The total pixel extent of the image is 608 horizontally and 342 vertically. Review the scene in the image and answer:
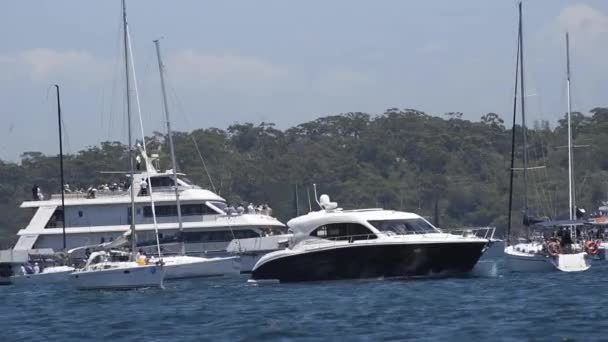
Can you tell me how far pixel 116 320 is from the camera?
138ft

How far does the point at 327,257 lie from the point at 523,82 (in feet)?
74.9

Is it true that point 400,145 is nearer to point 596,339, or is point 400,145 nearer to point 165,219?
point 165,219

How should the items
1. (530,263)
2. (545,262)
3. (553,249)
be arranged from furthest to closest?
(530,263) < (553,249) < (545,262)

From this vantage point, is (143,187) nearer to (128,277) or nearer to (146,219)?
(146,219)

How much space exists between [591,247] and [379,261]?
61.9 ft

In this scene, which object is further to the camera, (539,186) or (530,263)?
(539,186)

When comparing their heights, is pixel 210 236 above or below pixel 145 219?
below

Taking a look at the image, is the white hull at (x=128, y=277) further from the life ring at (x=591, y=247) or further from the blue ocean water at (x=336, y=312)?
the life ring at (x=591, y=247)

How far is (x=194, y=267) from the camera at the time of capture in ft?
196

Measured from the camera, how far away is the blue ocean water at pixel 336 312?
35750mm


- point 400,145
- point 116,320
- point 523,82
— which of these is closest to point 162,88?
point 523,82

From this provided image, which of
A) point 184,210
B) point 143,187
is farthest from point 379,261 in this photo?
point 143,187

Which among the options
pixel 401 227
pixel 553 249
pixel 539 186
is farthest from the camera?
pixel 539 186

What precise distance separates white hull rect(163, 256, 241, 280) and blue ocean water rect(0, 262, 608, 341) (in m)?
3.99
